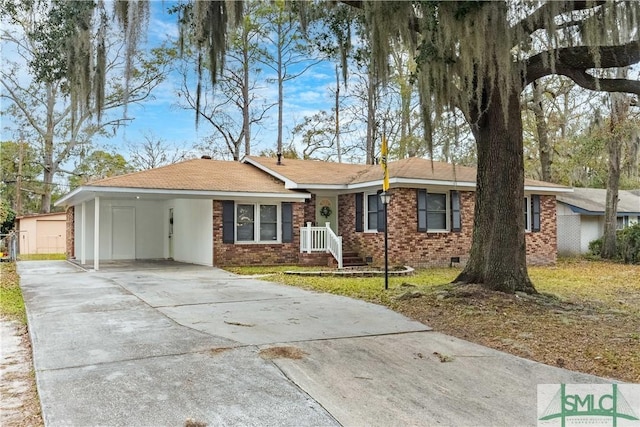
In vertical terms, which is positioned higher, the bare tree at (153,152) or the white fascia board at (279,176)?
the bare tree at (153,152)

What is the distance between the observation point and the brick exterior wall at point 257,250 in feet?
46.9

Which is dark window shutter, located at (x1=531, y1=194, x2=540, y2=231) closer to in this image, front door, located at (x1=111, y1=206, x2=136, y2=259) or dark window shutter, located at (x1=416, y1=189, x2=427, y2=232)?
dark window shutter, located at (x1=416, y1=189, x2=427, y2=232)

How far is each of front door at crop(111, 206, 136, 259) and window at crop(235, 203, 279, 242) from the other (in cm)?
486

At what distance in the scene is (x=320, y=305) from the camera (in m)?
7.69

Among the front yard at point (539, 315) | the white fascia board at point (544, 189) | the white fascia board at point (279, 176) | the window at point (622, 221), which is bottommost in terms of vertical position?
the front yard at point (539, 315)

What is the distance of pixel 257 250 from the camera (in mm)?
14820

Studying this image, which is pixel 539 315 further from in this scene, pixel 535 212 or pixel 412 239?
pixel 535 212

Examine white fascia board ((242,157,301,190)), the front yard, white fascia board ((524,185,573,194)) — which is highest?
white fascia board ((242,157,301,190))

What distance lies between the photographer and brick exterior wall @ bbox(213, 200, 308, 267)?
46.9ft

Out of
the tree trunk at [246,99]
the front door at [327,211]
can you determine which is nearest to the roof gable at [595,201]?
the front door at [327,211]

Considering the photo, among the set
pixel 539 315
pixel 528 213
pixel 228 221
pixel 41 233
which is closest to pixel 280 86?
pixel 228 221

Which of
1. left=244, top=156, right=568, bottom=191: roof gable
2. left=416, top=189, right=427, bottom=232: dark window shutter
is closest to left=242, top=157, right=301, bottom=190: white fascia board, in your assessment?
left=244, top=156, right=568, bottom=191: roof gable

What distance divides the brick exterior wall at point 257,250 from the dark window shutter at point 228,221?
3.9 inches

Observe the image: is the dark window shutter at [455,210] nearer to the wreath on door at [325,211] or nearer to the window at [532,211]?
the window at [532,211]
